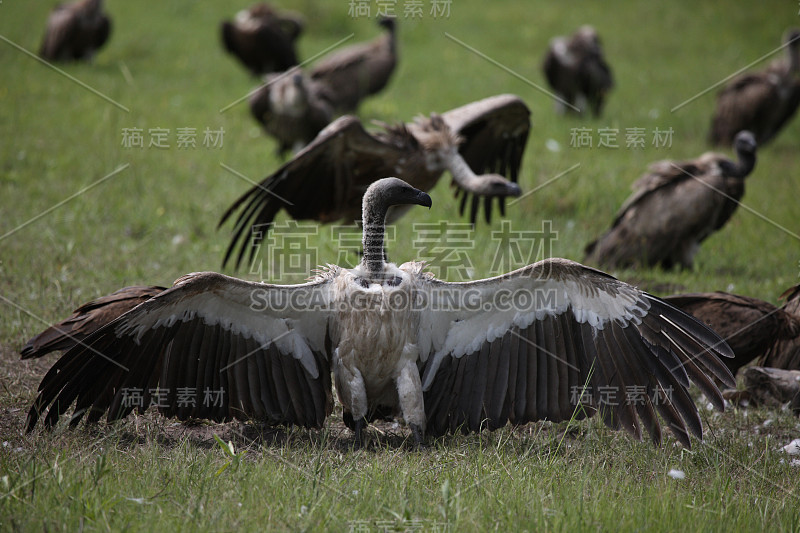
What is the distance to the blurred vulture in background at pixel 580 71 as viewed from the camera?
11.9m

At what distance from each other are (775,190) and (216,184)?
20.6ft

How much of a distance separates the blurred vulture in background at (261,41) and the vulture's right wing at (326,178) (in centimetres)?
745

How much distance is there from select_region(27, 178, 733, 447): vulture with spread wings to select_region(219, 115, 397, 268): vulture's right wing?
1.38m

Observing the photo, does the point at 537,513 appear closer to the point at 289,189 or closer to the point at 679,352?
the point at 679,352

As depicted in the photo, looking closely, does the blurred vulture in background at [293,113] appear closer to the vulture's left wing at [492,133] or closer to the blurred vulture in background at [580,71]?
the vulture's left wing at [492,133]

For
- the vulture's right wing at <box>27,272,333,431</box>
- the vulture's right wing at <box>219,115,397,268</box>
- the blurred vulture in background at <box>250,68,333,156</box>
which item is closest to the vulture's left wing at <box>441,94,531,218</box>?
the vulture's right wing at <box>219,115,397,268</box>

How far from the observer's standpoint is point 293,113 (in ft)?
30.8

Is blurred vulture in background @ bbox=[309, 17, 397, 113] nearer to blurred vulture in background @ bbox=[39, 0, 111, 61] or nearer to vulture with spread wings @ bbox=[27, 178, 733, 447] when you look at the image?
blurred vulture in background @ bbox=[39, 0, 111, 61]

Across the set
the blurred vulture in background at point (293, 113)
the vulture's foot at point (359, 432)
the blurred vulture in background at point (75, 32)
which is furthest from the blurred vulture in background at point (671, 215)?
the blurred vulture in background at point (75, 32)

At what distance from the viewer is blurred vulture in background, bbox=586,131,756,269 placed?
6.99 metres

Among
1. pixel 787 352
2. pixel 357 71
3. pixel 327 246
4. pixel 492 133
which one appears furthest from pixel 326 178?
pixel 357 71

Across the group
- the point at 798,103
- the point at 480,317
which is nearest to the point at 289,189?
the point at 480,317

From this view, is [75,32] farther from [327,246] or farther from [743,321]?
[743,321]

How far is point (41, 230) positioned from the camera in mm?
6527
